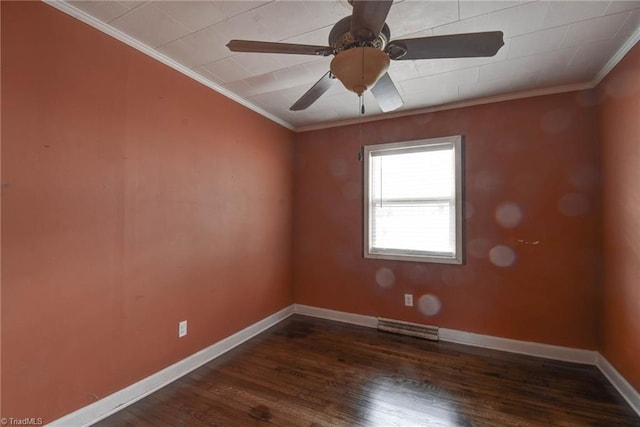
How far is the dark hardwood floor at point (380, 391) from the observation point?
186 cm

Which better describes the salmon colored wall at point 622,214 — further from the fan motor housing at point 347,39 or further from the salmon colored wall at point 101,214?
the salmon colored wall at point 101,214

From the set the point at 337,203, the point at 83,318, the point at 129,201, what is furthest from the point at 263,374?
the point at 337,203

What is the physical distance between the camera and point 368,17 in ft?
4.05

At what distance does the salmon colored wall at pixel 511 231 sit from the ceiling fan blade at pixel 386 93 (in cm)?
126

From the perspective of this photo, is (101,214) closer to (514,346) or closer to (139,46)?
(139,46)

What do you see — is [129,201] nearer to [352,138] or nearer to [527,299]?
[352,138]

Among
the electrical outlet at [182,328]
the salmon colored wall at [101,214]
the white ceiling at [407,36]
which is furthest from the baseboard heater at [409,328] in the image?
the white ceiling at [407,36]

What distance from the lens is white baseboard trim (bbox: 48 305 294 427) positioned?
1732 mm

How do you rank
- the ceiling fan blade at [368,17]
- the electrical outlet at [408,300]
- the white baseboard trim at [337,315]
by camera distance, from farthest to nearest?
the white baseboard trim at [337,315], the electrical outlet at [408,300], the ceiling fan blade at [368,17]

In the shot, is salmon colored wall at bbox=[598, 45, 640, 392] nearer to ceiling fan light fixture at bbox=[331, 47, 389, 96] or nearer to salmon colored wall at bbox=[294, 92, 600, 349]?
→ salmon colored wall at bbox=[294, 92, 600, 349]

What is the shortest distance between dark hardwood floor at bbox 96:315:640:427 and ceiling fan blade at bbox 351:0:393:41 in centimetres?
222

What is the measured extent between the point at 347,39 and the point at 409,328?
9.47 feet

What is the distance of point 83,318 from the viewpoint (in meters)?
1.76

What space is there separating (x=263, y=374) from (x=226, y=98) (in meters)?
2.53
